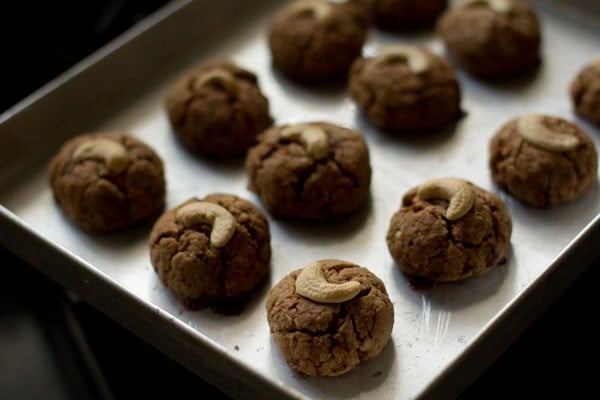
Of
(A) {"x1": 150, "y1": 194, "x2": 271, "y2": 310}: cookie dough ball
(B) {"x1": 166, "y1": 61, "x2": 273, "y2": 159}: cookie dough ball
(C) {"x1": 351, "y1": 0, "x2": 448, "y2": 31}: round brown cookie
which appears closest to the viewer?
(A) {"x1": 150, "y1": 194, "x2": 271, "y2": 310}: cookie dough ball

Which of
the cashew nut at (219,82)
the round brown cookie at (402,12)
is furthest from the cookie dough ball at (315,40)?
the cashew nut at (219,82)

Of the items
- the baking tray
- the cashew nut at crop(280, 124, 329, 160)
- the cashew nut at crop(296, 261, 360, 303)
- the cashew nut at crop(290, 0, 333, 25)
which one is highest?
the cashew nut at crop(290, 0, 333, 25)

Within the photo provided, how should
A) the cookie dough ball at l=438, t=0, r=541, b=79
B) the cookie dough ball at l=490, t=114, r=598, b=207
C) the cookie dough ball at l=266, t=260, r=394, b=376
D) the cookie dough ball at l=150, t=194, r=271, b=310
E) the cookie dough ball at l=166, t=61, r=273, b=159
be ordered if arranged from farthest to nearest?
the cookie dough ball at l=438, t=0, r=541, b=79
the cookie dough ball at l=166, t=61, r=273, b=159
the cookie dough ball at l=490, t=114, r=598, b=207
the cookie dough ball at l=150, t=194, r=271, b=310
the cookie dough ball at l=266, t=260, r=394, b=376

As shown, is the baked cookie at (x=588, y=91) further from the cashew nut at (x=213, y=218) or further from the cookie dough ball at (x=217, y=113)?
the cashew nut at (x=213, y=218)

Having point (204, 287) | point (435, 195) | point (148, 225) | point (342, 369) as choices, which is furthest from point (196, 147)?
point (342, 369)

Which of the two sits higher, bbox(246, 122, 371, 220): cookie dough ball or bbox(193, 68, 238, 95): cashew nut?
bbox(193, 68, 238, 95): cashew nut

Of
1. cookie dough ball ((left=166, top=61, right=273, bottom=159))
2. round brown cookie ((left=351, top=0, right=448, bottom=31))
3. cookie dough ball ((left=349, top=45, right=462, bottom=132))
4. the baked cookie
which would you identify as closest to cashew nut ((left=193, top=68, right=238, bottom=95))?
cookie dough ball ((left=166, top=61, right=273, bottom=159))

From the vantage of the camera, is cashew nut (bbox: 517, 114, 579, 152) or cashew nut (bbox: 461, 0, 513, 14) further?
cashew nut (bbox: 461, 0, 513, 14)

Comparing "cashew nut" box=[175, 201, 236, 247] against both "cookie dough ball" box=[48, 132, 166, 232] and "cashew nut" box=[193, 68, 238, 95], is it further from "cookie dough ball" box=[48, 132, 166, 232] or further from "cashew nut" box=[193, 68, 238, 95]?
"cashew nut" box=[193, 68, 238, 95]
